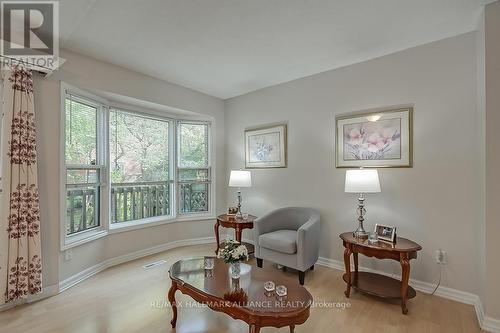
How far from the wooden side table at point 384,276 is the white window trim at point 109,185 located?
2.57m

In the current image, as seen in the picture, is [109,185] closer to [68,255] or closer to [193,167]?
[68,255]

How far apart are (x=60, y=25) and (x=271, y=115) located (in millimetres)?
2711

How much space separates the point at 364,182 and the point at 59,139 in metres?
3.24

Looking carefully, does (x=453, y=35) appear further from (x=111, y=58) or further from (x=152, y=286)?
(x=152, y=286)

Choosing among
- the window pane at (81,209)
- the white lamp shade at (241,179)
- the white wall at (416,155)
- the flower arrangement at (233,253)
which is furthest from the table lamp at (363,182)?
the window pane at (81,209)

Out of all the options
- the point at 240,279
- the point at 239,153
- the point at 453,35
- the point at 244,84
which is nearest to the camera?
the point at 240,279

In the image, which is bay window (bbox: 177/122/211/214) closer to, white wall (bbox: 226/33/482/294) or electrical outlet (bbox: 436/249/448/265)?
white wall (bbox: 226/33/482/294)

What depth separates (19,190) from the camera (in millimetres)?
2219

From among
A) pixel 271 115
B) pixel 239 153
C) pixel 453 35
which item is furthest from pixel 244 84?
pixel 453 35

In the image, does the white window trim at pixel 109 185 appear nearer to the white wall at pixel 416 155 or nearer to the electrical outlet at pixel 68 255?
the electrical outlet at pixel 68 255

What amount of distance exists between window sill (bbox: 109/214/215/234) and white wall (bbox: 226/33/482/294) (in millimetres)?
1602

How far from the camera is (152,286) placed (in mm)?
2676

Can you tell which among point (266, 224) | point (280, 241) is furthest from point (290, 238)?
point (266, 224)

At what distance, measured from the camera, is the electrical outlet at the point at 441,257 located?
8.03 feet
